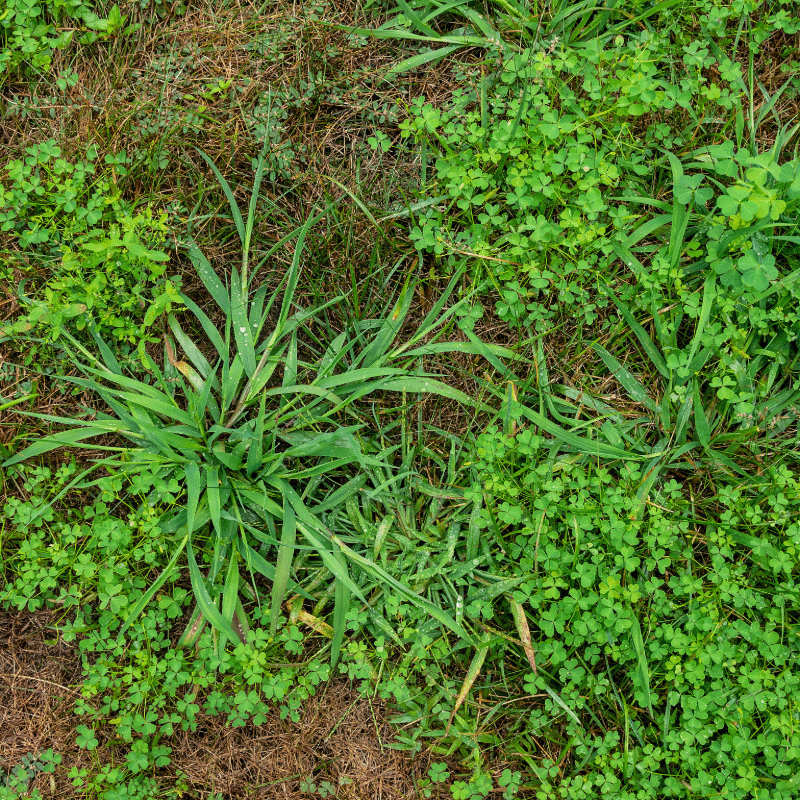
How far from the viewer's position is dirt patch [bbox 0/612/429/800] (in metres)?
2.70


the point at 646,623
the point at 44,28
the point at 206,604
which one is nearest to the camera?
the point at 206,604

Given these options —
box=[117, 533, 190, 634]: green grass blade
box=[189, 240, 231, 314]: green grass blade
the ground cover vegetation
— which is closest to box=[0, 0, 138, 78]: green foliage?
the ground cover vegetation

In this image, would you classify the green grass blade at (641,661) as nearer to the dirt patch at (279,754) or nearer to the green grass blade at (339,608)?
the dirt patch at (279,754)

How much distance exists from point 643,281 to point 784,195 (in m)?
0.67

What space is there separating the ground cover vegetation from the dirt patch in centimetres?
2

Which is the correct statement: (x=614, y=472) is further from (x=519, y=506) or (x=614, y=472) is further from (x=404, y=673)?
(x=404, y=673)

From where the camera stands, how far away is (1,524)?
276cm

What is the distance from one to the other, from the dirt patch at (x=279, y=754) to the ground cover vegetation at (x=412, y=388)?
0.08ft

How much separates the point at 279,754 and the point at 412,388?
1626mm

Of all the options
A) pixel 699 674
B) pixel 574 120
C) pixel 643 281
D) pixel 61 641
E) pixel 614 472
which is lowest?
pixel 699 674

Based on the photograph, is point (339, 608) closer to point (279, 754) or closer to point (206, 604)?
point (206, 604)

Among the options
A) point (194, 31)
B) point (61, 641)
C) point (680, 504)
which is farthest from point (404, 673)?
point (194, 31)

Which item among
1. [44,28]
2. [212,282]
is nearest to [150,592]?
[212,282]

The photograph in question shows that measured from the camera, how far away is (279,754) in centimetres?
272
